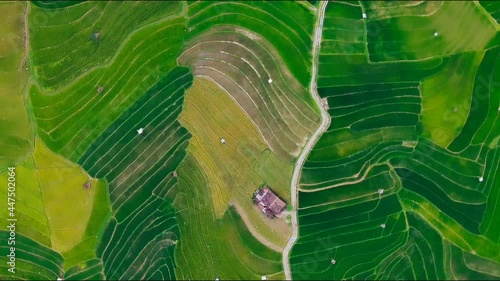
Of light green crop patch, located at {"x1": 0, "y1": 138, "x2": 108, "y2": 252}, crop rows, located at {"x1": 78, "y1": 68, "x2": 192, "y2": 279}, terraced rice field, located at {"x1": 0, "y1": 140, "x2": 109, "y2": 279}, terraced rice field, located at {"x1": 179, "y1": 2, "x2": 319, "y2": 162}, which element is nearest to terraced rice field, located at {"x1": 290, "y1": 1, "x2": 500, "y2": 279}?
terraced rice field, located at {"x1": 179, "y1": 2, "x2": 319, "y2": 162}

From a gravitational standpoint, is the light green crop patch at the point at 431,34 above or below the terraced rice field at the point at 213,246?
above

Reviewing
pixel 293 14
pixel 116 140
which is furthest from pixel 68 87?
pixel 293 14

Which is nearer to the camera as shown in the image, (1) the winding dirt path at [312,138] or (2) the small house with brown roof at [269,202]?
(2) the small house with brown roof at [269,202]

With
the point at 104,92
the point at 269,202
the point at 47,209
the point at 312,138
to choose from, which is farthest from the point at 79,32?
the point at 312,138

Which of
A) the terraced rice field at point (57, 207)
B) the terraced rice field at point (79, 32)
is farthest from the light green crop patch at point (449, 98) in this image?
the terraced rice field at point (57, 207)

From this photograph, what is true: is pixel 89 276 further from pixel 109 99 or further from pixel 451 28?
pixel 451 28

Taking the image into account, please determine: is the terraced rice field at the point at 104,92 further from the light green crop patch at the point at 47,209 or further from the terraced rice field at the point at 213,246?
the terraced rice field at the point at 213,246

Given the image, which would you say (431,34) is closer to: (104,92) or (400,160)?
(400,160)

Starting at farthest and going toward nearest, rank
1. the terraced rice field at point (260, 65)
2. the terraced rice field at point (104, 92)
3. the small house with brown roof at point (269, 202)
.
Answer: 1. the terraced rice field at point (260, 65)
2. the terraced rice field at point (104, 92)
3. the small house with brown roof at point (269, 202)

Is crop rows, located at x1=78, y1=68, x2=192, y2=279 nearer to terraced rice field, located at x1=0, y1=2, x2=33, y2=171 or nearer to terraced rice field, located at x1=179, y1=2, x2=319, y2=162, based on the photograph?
terraced rice field, located at x1=179, y1=2, x2=319, y2=162
